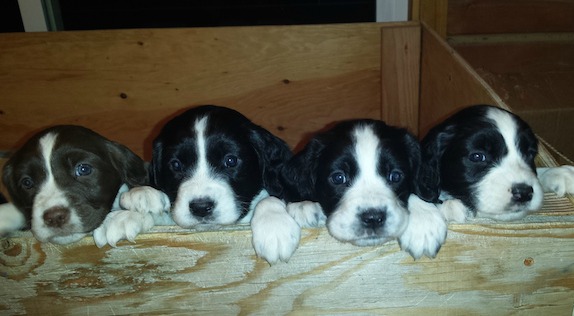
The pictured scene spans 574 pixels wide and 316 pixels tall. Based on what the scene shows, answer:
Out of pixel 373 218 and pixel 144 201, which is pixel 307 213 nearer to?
pixel 373 218

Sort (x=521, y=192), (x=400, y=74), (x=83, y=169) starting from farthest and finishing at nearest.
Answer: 1. (x=400, y=74)
2. (x=83, y=169)
3. (x=521, y=192)

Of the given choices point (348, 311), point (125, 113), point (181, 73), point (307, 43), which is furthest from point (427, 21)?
point (348, 311)

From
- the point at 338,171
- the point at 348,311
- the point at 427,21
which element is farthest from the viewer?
the point at 427,21

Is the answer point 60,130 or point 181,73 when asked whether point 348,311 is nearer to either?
point 60,130

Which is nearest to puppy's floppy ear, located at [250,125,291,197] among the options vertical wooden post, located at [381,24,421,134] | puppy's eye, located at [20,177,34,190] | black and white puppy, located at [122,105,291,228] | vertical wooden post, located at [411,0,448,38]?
black and white puppy, located at [122,105,291,228]

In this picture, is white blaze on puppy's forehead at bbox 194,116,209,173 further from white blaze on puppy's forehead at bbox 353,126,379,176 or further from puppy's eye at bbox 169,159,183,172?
white blaze on puppy's forehead at bbox 353,126,379,176

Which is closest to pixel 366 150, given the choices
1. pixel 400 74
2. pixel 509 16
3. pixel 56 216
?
pixel 56 216
